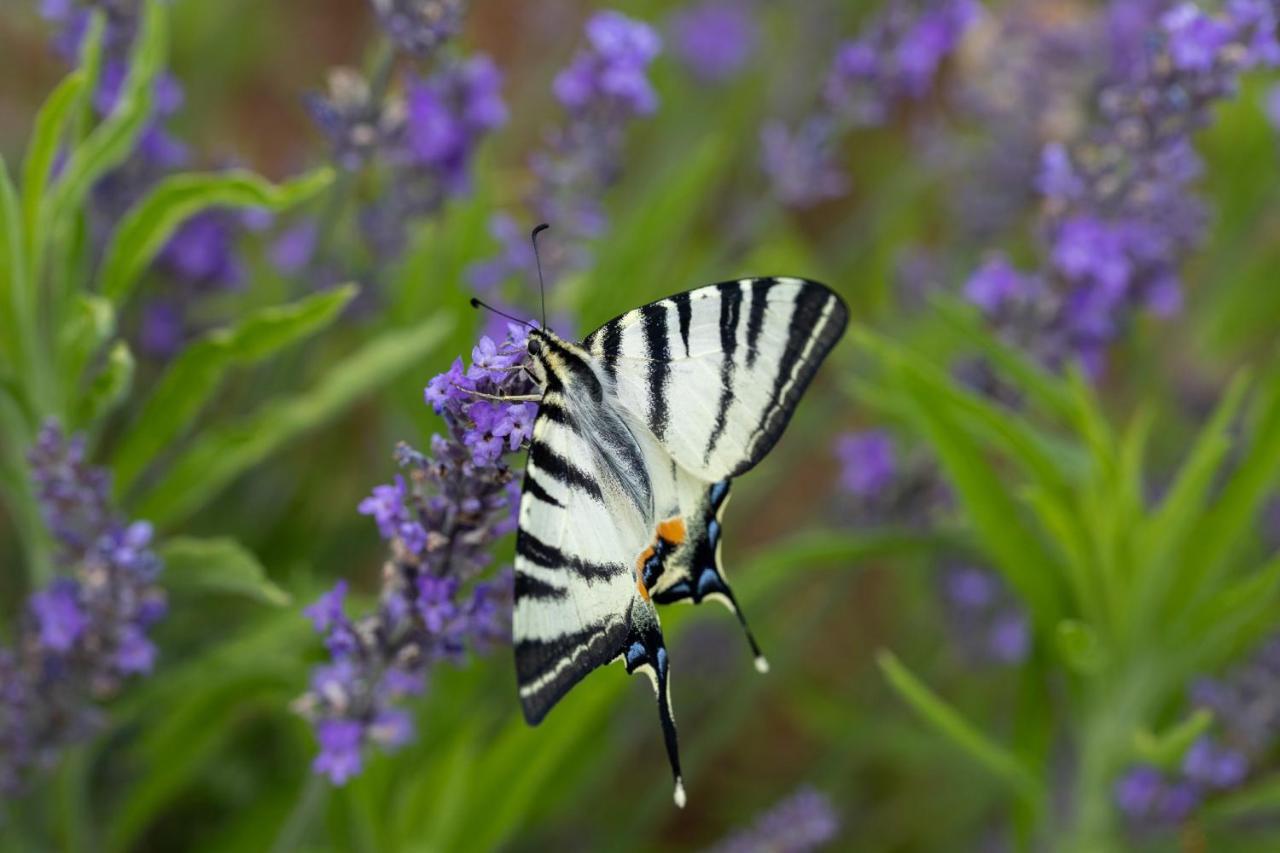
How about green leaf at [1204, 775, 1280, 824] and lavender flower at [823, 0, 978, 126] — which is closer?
green leaf at [1204, 775, 1280, 824]

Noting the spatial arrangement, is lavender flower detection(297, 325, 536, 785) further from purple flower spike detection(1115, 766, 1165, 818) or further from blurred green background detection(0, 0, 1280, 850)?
purple flower spike detection(1115, 766, 1165, 818)

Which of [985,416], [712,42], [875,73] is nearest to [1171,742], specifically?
[985,416]

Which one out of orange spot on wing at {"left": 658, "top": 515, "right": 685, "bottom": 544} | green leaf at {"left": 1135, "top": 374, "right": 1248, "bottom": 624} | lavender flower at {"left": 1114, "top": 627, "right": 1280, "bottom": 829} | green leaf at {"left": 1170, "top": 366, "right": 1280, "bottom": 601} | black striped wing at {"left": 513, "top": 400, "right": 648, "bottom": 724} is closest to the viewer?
black striped wing at {"left": 513, "top": 400, "right": 648, "bottom": 724}

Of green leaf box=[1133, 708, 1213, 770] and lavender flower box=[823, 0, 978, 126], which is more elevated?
lavender flower box=[823, 0, 978, 126]

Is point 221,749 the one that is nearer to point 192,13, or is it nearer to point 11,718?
point 11,718

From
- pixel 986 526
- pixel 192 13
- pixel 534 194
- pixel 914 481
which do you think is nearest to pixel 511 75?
pixel 192 13

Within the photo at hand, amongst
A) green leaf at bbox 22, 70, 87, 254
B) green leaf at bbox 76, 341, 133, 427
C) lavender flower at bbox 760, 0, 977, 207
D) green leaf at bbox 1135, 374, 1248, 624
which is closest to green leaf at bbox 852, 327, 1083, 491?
green leaf at bbox 1135, 374, 1248, 624

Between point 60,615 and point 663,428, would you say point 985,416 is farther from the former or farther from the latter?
point 60,615
